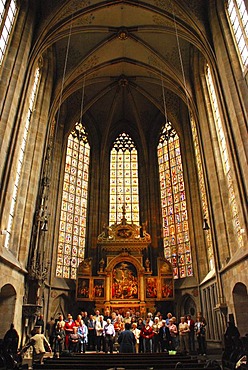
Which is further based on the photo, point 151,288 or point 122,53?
point 122,53

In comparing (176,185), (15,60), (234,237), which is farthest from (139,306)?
(15,60)

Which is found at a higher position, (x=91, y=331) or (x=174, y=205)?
(x=174, y=205)

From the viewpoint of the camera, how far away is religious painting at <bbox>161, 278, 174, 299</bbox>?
18219mm

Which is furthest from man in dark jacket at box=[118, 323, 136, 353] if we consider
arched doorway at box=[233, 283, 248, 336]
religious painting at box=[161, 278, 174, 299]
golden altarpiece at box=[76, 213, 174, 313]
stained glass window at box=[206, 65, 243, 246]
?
religious painting at box=[161, 278, 174, 299]

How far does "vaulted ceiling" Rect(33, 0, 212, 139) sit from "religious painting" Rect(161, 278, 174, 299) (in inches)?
400

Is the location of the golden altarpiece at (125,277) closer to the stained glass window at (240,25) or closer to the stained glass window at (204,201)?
the stained glass window at (204,201)

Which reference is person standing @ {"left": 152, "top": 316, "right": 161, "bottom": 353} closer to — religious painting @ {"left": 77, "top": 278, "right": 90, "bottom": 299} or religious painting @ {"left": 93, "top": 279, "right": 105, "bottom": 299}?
religious painting @ {"left": 93, "top": 279, "right": 105, "bottom": 299}

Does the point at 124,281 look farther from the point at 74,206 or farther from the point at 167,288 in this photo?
the point at 74,206

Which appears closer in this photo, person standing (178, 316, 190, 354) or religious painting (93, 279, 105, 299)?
person standing (178, 316, 190, 354)

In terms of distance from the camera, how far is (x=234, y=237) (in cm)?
1456

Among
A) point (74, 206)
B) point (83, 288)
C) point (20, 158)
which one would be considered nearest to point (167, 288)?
point (83, 288)

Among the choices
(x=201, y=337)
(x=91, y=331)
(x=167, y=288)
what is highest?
(x=167, y=288)

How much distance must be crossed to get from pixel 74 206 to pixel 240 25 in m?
14.4

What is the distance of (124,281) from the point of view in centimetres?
1908
